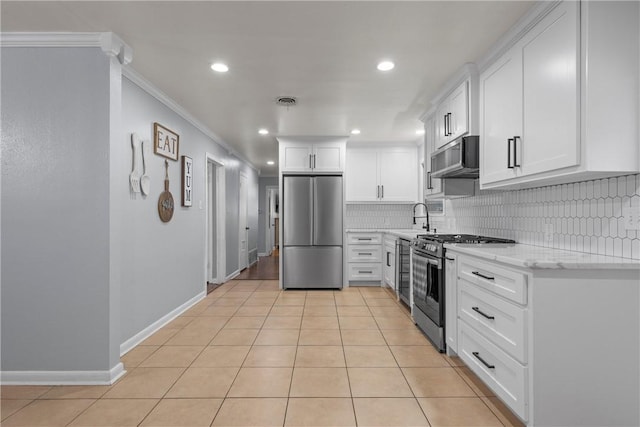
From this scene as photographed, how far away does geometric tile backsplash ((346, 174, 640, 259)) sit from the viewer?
6.31 feet

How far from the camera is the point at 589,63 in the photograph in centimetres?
173

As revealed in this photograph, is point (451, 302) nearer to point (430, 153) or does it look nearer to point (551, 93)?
point (551, 93)

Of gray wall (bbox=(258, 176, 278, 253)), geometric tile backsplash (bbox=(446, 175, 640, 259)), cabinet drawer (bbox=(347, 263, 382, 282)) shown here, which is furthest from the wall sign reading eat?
gray wall (bbox=(258, 176, 278, 253))

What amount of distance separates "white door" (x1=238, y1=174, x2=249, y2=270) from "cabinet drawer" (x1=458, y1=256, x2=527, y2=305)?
17.0ft

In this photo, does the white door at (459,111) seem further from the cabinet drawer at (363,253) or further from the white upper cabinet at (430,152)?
the cabinet drawer at (363,253)

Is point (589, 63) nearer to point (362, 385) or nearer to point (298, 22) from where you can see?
point (298, 22)

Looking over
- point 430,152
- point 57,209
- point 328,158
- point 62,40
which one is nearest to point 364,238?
point 328,158

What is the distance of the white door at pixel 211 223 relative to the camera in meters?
5.83

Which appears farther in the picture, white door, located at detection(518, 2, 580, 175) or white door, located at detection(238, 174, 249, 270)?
white door, located at detection(238, 174, 249, 270)

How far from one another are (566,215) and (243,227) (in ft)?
19.5

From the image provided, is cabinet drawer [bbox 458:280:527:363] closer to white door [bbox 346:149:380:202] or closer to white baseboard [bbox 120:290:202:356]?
white baseboard [bbox 120:290:202:356]

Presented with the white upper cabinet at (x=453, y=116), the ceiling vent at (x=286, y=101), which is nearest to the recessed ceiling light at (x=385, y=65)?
the white upper cabinet at (x=453, y=116)

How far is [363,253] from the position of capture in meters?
5.63

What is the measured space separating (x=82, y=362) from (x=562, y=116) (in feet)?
10.9
